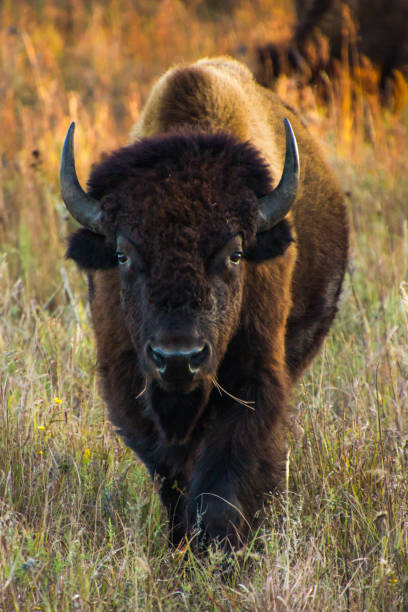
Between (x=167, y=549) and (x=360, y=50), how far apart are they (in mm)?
9674

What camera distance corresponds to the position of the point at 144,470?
470 centimetres

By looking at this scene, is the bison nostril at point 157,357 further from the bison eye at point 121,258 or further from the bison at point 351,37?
the bison at point 351,37

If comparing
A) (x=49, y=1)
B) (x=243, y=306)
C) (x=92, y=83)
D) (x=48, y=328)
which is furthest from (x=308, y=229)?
(x=49, y=1)

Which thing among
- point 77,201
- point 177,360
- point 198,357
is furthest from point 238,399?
point 77,201

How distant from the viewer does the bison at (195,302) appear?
370 centimetres

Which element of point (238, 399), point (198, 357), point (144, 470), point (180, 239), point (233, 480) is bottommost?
point (144, 470)

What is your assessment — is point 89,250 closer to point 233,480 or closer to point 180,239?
point 180,239

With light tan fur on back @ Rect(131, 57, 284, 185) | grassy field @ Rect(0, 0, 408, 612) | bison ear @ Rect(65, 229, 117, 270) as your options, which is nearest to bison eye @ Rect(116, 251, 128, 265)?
bison ear @ Rect(65, 229, 117, 270)

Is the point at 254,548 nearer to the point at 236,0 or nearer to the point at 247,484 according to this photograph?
the point at 247,484

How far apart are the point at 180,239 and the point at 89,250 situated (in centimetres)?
70

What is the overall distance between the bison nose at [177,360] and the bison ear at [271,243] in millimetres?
756

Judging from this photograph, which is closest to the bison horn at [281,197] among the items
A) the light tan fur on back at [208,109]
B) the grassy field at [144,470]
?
the light tan fur on back at [208,109]

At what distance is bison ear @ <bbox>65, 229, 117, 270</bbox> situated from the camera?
4230 millimetres

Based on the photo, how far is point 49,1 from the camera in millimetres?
17938
